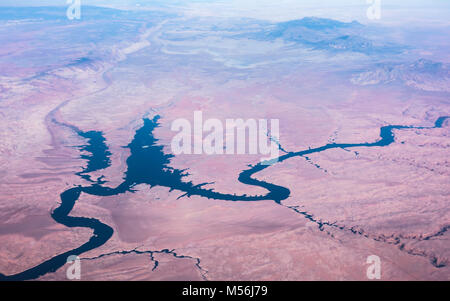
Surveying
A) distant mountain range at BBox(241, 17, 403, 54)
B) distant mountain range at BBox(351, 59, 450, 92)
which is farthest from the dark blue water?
distant mountain range at BBox(241, 17, 403, 54)

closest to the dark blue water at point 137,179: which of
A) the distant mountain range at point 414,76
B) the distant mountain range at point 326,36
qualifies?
the distant mountain range at point 414,76

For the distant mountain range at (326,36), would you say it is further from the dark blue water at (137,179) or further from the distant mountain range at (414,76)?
the dark blue water at (137,179)

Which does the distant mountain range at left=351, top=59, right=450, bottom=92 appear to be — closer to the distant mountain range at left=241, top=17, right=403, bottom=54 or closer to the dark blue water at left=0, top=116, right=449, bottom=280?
the dark blue water at left=0, top=116, right=449, bottom=280

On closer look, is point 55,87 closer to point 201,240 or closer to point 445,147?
point 201,240

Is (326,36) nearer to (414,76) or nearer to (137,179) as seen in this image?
(414,76)

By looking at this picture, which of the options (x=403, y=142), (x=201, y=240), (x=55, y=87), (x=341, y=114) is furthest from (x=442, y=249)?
(x=55, y=87)

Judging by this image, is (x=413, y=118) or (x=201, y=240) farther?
(x=413, y=118)
